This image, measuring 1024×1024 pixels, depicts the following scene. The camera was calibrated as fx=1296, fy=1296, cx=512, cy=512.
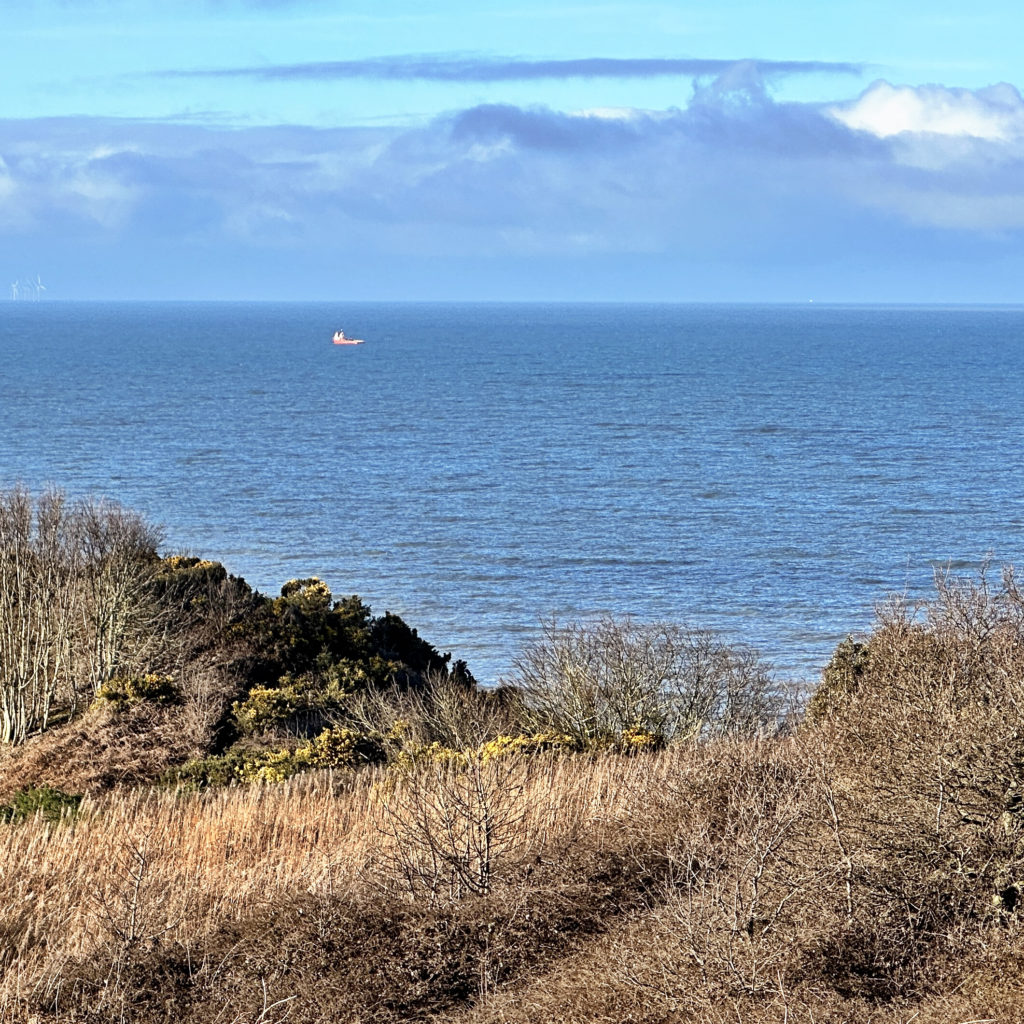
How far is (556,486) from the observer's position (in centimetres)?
6775

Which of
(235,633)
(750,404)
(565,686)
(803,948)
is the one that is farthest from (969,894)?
(750,404)

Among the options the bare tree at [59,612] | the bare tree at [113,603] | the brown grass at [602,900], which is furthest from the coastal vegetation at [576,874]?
the bare tree at [59,612]

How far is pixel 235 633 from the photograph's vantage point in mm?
28750

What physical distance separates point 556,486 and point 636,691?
43676mm

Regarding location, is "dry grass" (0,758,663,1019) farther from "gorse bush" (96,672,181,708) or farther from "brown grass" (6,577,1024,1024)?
"gorse bush" (96,672,181,708)

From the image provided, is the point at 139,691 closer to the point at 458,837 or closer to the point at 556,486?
the point at 458,837

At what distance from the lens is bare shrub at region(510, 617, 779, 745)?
24188mm

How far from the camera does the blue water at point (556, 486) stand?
44.7 metres

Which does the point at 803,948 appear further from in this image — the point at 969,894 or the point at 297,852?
the point at 297,852

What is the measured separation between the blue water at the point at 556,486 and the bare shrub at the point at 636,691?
9.06m

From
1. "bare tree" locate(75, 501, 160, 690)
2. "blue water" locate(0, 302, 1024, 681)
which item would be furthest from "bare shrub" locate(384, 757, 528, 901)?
"blue water" locate(0, 302, 1024, 681)

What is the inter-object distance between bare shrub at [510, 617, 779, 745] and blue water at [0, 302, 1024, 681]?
906 cm

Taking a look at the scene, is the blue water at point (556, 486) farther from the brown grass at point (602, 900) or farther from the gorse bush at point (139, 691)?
the brown grass at point (602, 900)

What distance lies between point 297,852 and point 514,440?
7217 centimetres
